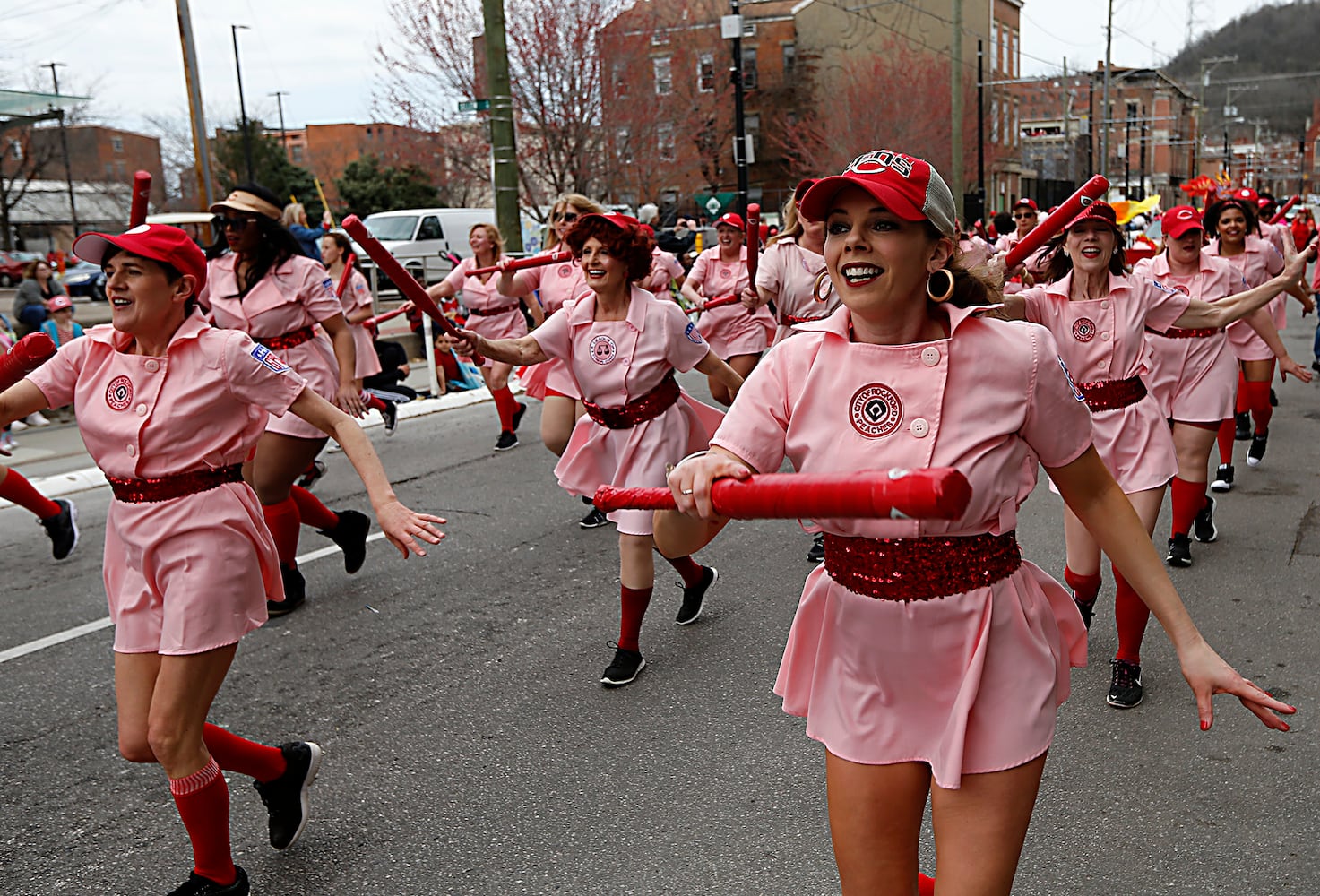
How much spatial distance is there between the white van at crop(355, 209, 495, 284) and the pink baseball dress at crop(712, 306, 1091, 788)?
24.7 metres

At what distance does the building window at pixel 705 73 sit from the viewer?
33091 mm

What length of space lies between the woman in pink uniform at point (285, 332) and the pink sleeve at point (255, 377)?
2496mm

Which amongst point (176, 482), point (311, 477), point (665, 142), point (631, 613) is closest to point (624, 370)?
point (631, 613)

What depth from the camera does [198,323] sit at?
139 inches

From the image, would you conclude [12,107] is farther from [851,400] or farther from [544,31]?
[851,400]

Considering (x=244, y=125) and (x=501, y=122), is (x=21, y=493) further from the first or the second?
(x=244, y=125)

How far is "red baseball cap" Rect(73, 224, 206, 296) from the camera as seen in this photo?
3.40m

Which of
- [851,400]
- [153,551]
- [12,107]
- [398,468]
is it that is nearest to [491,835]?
[153,551]

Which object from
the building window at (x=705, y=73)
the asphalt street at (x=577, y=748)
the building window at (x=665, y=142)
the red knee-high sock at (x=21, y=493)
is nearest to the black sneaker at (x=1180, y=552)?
the asphalt street at (x=577, y=748)

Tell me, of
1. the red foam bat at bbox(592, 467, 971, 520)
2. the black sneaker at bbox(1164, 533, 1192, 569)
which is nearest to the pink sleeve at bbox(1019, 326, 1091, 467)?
the red foam bat at bbox(592, 467, 971, 520)

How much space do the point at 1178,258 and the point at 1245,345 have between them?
2.47 m

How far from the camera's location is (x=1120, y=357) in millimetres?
4918

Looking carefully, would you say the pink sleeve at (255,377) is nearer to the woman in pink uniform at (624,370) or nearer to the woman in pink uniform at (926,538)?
the woman in pink uniform at (926,538)

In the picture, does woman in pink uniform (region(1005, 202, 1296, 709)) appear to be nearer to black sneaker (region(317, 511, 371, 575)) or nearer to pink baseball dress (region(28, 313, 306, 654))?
pink baseball dress (region(28, 313, 306, 654))
